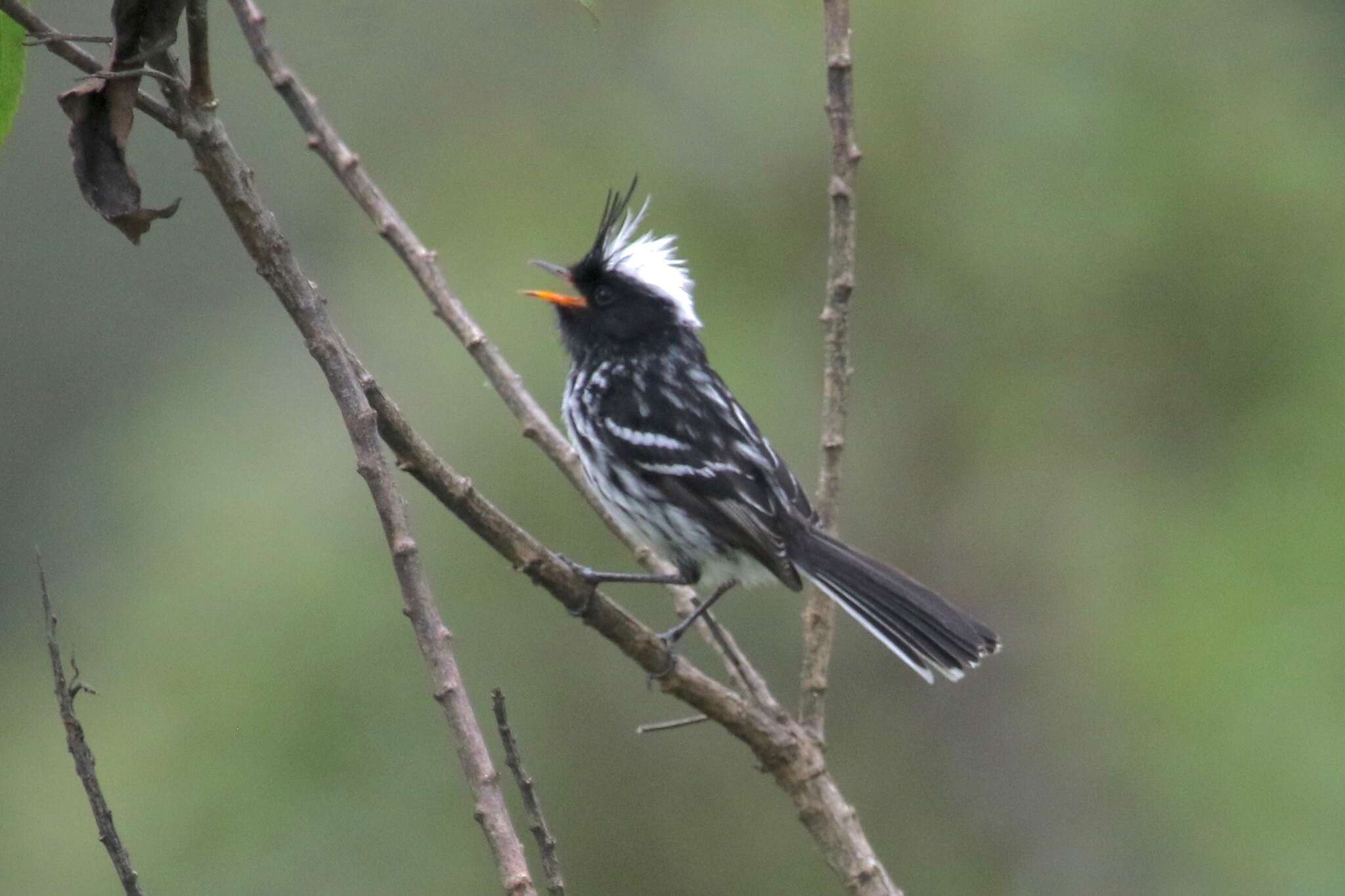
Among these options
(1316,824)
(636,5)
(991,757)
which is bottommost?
(1316,824)

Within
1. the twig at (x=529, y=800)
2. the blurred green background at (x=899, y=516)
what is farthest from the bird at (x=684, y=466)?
the twig at (x=529, y=800)

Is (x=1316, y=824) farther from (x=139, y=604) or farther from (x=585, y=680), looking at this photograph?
(x=139, y=604)

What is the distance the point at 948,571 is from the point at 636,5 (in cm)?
336

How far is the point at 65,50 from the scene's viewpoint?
6.84 feet

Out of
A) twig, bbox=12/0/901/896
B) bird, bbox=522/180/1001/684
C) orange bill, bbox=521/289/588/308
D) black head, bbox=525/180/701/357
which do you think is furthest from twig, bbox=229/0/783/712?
black head, bbox=525/180/701/357

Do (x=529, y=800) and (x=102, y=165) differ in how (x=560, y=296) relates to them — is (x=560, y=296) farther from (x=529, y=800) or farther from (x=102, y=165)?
(x=529, y=800)

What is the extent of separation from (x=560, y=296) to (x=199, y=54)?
3.17 metres

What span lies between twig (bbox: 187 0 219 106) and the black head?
3.11m

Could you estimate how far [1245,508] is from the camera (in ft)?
20.7

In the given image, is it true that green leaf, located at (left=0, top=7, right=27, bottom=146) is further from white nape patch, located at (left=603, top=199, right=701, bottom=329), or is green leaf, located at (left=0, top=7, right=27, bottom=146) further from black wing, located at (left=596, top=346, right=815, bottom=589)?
white nape patch, located at (left=603, top=199, right=701, bottom=329)

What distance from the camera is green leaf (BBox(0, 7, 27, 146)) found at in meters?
1.99

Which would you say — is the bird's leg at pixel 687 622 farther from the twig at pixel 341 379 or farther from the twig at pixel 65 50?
the twig at pixel 65 50

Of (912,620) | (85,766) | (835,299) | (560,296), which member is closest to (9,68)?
(85,766)

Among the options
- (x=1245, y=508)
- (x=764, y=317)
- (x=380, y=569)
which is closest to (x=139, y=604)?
(x=380, y=569)
